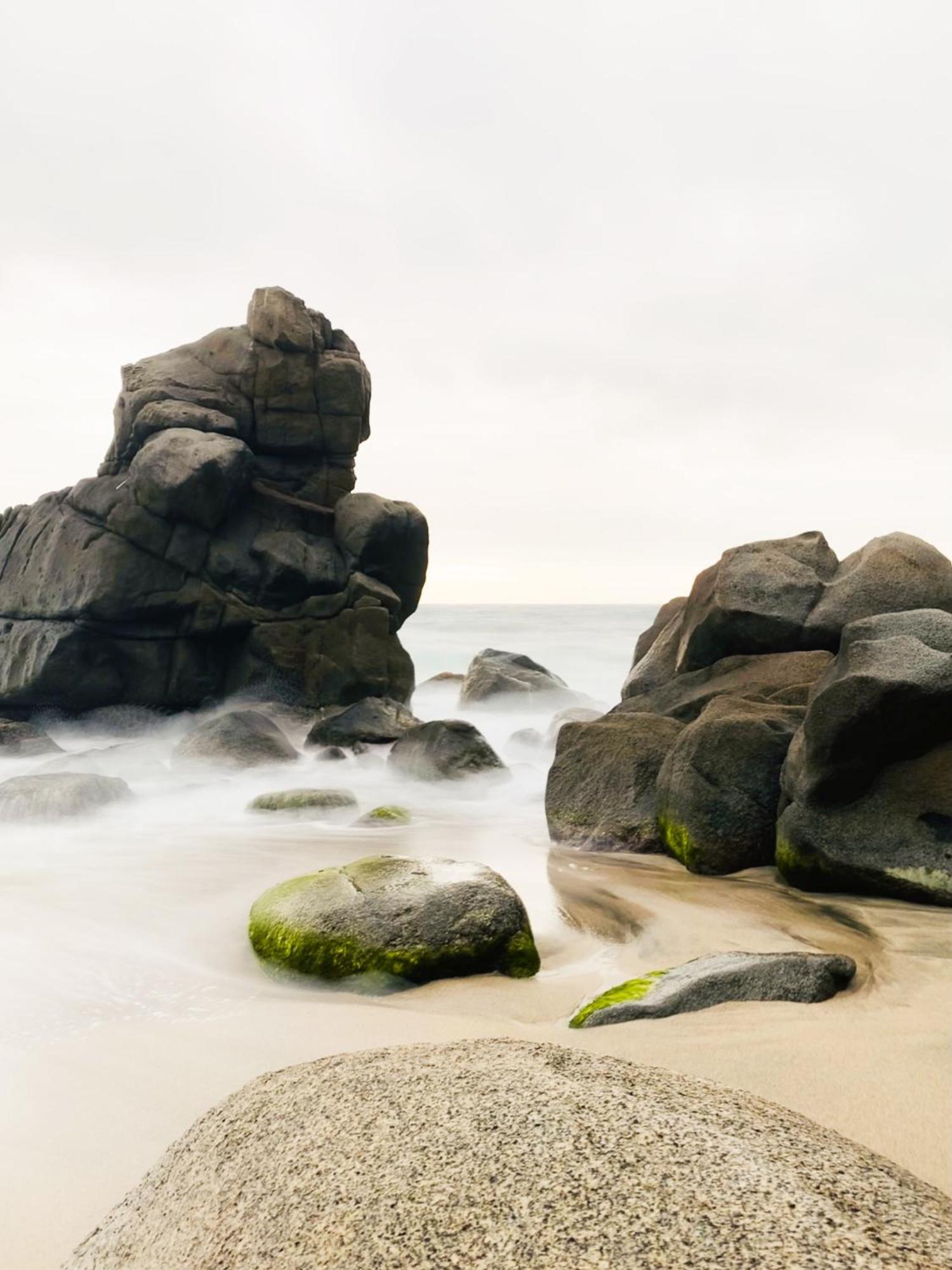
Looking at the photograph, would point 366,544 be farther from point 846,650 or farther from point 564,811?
point 846,650

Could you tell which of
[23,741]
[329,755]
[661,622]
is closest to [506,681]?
[329,755]

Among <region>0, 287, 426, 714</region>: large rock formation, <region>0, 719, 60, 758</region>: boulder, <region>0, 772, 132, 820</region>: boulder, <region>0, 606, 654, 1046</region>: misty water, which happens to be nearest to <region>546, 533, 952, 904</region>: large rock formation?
<region>0, 606, 654, 1046</region>: misty water

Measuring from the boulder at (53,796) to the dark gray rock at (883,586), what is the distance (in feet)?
24.2

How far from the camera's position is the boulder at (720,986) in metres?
3.59

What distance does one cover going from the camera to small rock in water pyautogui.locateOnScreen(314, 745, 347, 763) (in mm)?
14086

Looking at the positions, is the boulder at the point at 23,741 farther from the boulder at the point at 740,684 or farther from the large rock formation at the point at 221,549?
the boulder at the point at 740,684

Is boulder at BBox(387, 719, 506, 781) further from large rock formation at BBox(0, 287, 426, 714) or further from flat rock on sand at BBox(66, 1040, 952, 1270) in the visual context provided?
flat rock on sand at BBox(66, 1040, 952, 1270)

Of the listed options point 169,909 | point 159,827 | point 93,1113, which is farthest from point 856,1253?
point 159,827

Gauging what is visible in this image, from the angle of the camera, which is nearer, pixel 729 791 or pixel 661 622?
pixel 729 791

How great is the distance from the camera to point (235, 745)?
519 inches

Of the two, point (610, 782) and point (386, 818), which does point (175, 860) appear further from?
point (610, 782)

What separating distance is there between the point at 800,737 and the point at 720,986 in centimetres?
296

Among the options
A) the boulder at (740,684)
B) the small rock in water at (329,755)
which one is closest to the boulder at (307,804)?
the boulder at (740,684)

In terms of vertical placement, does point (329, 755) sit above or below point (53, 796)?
below
